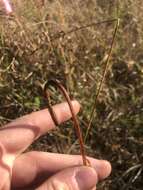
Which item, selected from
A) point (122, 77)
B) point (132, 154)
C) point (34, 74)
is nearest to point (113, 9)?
point (122, 77)

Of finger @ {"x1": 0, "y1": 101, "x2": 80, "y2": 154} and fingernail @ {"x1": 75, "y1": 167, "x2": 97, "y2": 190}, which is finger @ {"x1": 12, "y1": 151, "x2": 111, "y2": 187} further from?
→ fingernail @ {"x1": 75, "y1": 167, "x2": 97, "y2": 190}

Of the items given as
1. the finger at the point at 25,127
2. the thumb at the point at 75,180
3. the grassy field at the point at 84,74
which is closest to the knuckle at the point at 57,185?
the thumb at the point at 75,180

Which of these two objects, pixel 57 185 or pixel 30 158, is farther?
pixel 30 158

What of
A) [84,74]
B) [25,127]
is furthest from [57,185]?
[84,74]

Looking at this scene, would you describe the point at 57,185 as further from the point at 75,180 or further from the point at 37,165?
the point at 37,165

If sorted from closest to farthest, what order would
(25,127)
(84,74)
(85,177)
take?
(85,177)
(25,127)
(84,74)

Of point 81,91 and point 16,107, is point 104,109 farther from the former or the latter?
point 16,107
